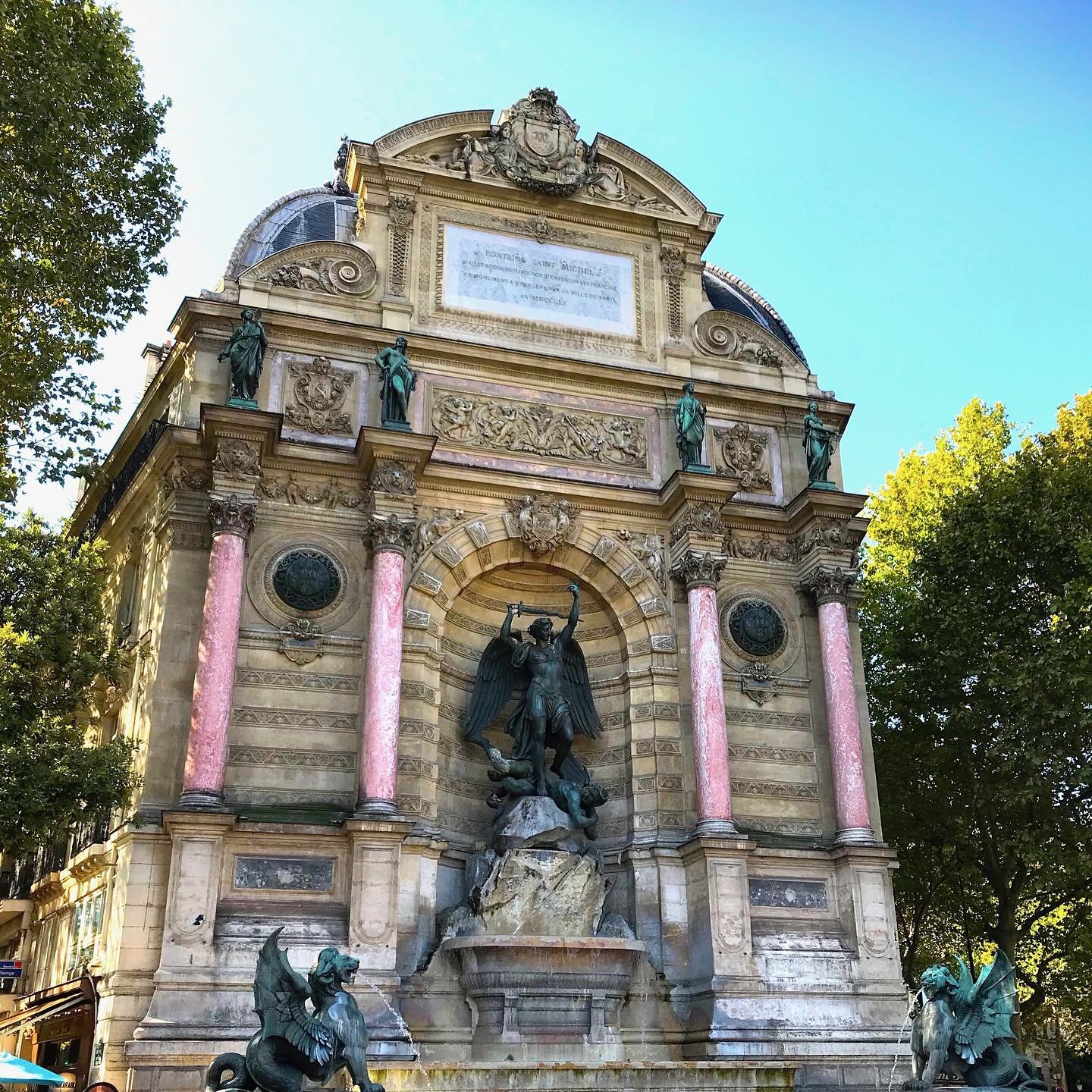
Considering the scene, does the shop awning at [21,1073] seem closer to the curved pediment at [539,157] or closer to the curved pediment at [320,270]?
the curved pediment at [320,270]

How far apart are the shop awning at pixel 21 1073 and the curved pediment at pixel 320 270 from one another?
12.4 meters

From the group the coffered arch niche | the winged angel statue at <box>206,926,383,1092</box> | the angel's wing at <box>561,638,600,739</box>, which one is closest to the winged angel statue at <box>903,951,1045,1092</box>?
the winged angel statue at <box>206,926,383,1092</box>

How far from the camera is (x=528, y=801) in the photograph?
1812cm

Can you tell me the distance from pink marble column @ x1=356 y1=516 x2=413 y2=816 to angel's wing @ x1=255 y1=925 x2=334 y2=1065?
5438 millimetres

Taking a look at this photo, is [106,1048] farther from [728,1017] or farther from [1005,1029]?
[1005,1029]

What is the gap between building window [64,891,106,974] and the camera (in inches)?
670

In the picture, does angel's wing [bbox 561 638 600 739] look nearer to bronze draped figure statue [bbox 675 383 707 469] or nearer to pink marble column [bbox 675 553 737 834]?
pink marble column [bbox 675 553 737 834]

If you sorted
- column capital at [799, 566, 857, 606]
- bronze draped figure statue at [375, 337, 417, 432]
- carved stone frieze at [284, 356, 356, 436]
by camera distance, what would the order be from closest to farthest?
bronze draped figure statue at [375, 337, 417, 432], carved stone frieze at [284, 356, 356, 436], column capital at [799, 566, 857, 606]

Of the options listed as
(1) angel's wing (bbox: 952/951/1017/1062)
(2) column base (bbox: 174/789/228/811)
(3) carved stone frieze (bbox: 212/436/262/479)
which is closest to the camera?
(1) angel's wing (bbox: 952/951/1017/1062)

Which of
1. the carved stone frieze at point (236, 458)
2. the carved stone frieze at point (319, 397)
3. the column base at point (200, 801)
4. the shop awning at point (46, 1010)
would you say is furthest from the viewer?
the carved stone frieze at point (319, 397)

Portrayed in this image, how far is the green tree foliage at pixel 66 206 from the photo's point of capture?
50.2ft

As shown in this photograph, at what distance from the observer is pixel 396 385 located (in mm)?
19250

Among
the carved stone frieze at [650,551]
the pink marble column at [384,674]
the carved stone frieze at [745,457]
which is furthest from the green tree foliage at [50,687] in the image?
the carved stone frieze at [745,457]

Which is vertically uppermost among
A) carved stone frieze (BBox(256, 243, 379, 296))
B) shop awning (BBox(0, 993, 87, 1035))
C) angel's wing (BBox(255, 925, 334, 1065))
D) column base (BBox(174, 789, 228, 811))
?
carved stone frieze (BBox(256, 243, 379, 296))
